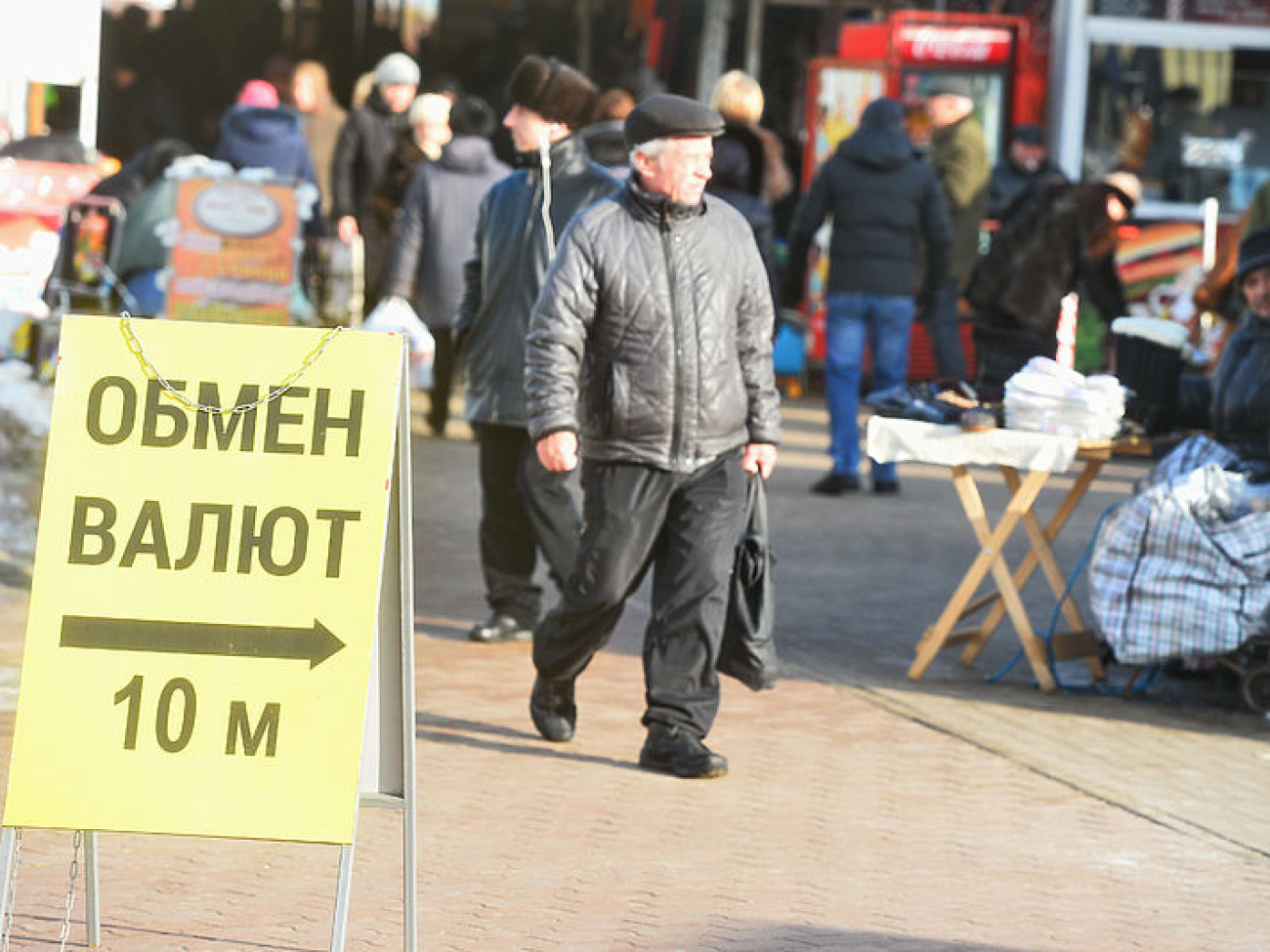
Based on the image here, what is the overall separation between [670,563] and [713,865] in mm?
1183

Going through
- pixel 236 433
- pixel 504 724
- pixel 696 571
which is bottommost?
pixel 504 724

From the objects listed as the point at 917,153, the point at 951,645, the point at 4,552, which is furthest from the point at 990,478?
the point at 4,552

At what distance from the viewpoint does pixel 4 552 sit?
9258 millimetres

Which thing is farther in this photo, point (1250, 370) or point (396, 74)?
point (396, 74)

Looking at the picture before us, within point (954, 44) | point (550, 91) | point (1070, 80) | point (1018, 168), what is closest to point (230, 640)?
point (550, 91)

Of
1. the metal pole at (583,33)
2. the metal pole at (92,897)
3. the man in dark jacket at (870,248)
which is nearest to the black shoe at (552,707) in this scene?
the metal pole at (92,897)

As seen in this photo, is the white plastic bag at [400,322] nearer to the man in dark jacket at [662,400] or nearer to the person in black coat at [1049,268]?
the man in dark jacket at [662,400]

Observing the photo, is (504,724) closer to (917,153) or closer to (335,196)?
(917,153)

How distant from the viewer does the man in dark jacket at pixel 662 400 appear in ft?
21.7

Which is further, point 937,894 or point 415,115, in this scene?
point 415,115

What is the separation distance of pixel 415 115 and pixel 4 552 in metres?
4.89

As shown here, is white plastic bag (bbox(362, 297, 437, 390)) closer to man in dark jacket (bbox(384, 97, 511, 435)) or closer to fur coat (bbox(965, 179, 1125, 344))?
man in dark jacket (bbox(384, 97, 511, 435))

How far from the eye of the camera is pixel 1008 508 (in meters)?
8.14

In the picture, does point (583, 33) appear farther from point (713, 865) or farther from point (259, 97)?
point (713, 865)
